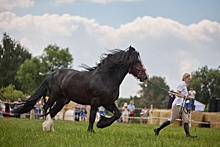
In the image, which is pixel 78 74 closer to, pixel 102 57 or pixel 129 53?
pixel 102 57

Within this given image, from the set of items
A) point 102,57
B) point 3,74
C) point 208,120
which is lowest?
point 208,120

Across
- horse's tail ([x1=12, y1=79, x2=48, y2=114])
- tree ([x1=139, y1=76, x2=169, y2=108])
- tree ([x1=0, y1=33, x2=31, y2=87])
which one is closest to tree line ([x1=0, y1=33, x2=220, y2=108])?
tree ([x1=0, y1=33, x2=31, y2=87])

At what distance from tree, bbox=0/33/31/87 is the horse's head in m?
68.1

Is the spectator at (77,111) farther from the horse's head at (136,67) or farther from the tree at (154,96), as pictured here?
the tree at (154,96)

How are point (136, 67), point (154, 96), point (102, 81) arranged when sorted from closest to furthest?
point (102, 81) < point (136, 67) < point (154, 96)

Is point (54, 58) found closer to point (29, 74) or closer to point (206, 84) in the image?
point (29, 74)

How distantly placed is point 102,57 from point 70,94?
1.43 m

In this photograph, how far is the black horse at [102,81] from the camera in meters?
11.2

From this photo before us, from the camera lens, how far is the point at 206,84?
91.8 m

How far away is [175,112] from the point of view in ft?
39.0

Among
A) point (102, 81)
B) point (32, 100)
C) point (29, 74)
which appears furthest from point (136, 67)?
point (29, 74)

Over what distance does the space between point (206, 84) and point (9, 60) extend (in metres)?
43.6

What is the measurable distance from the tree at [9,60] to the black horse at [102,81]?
6710 centimetres

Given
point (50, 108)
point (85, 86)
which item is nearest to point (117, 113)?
point (85, 86)
